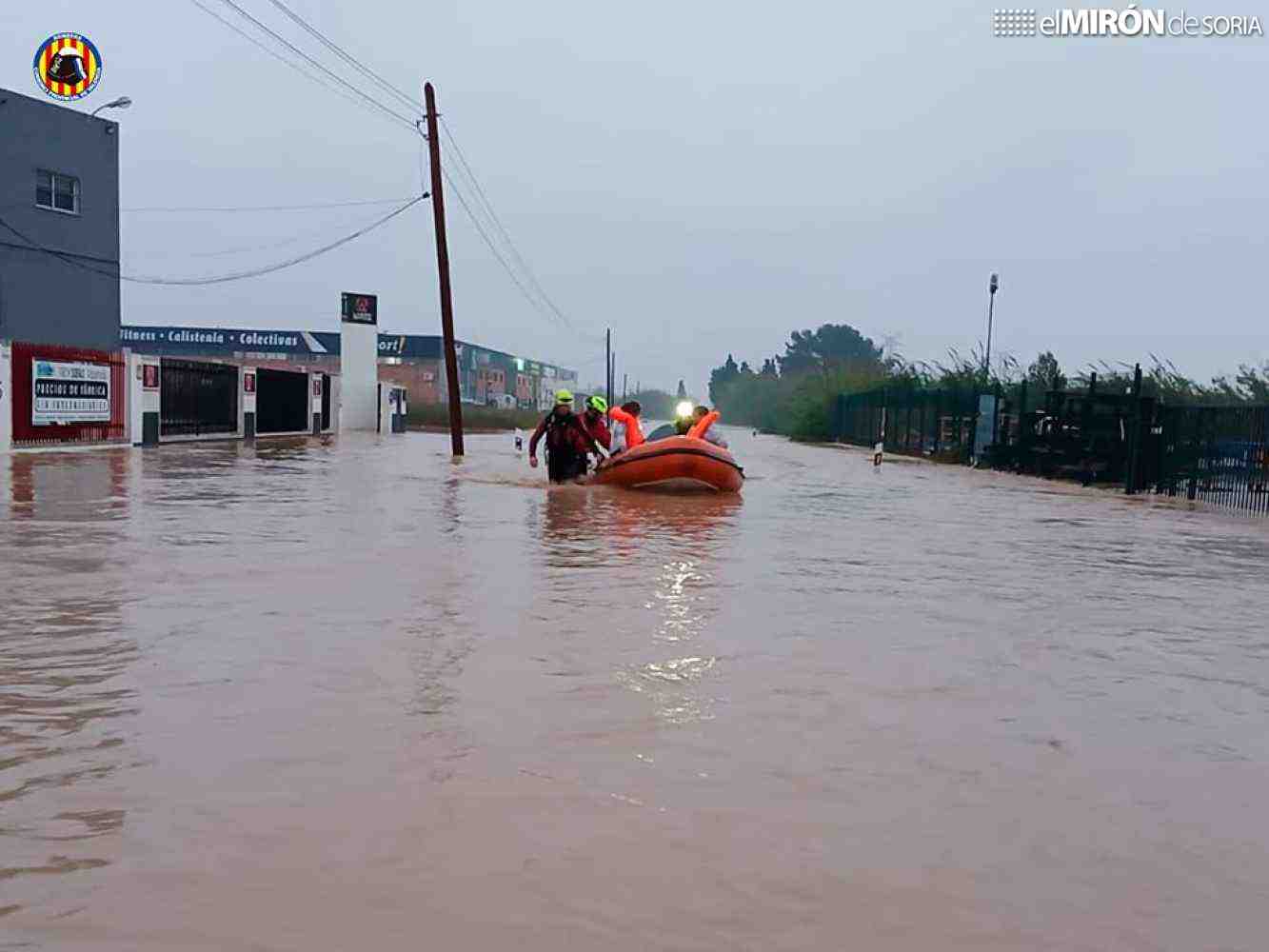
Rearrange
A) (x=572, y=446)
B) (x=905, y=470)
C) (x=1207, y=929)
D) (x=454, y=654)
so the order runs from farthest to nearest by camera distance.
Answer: (x=905, y=470) < (x=572, y=446) < (x=454, y=654) < (x=1207, y=929)

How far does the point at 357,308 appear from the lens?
4575cm

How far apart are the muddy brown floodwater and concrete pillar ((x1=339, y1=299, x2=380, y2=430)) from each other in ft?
120

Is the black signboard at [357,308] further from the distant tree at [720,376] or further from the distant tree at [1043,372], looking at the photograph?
the distant tree at [720,376]

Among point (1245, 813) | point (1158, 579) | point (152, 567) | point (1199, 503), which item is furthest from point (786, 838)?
point (1199, 503)

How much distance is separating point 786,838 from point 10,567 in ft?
22.0

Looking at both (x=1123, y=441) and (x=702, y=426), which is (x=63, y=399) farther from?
(x=1123, y=441)

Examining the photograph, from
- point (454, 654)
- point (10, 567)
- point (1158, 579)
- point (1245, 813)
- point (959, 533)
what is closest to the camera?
point (1245, 813)

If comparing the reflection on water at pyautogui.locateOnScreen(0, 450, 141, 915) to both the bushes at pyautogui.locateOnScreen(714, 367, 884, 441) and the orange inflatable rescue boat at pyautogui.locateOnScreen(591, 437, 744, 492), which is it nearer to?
the orange inflatable rescue boat at pyautogui.locateOnScreen(591, 437, 744, 492)

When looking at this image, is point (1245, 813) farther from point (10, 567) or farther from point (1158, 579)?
point (10, 567)

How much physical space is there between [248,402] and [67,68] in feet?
38.7

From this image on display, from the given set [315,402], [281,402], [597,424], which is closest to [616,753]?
[597,424]

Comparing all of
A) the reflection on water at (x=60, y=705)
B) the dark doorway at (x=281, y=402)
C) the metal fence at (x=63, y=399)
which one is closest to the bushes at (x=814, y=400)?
→ the dark doorway at (x=281, y=402)

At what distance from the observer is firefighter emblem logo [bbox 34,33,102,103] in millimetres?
34312

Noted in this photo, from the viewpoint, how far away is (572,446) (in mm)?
17031
